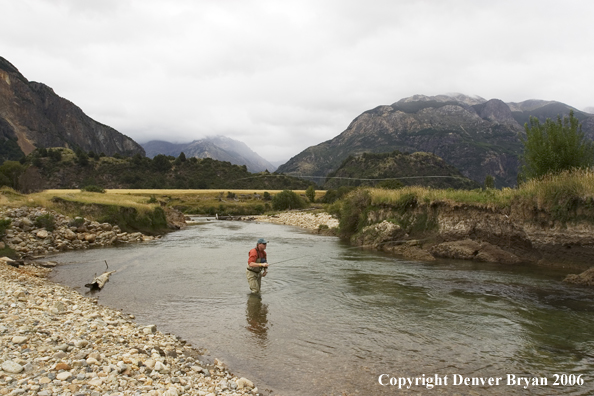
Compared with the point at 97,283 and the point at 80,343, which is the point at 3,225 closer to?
the point at 97,283

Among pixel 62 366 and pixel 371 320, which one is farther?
pixel 371 320

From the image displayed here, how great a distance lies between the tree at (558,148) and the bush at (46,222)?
3082 cm

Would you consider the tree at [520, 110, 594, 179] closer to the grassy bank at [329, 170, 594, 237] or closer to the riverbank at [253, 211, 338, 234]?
the grassy bank at [329, 170, 594, 237]

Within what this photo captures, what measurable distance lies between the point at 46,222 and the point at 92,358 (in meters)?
21.2

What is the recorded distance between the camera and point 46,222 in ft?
76.9

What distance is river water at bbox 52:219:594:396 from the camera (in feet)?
23.4

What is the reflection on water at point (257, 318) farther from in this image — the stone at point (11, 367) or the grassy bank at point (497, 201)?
the grassy bank at point (497, 201)

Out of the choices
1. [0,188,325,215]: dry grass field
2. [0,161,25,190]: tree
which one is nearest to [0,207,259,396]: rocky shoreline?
[0,188,325,215]: dry grass field

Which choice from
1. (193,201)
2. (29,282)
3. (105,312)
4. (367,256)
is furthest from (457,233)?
(193,201)

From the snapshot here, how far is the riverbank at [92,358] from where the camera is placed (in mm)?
5488

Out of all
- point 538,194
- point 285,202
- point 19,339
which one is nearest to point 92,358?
point 19,339

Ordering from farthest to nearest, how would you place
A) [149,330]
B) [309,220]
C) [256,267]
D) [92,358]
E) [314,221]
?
[309,220] → [314,221] → [256,267] → [149,330] → [92,358]

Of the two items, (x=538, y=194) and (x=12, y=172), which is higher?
(x=12, y=172)

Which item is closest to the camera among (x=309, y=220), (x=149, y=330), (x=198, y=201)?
(x=149, y=330)
